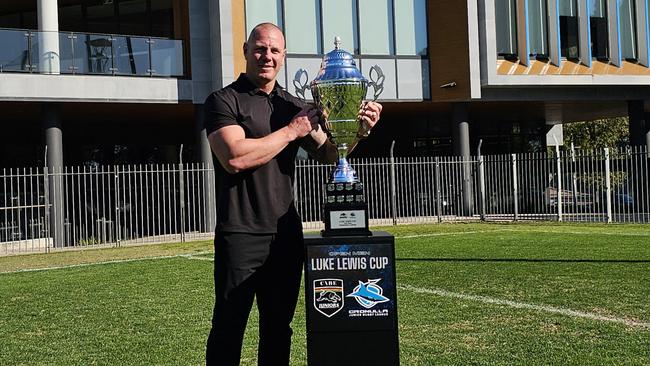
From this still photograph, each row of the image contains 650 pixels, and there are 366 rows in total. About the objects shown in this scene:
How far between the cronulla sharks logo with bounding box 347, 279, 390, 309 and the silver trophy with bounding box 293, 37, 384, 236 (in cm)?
26

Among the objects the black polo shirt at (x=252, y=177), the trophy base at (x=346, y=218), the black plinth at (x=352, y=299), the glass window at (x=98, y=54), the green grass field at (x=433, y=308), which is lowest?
the green grass field at (x=433, y=308)

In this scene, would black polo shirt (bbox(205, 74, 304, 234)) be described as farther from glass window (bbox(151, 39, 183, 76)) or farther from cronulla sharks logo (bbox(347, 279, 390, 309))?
glass window (bbox(151, 39, 183, 76))

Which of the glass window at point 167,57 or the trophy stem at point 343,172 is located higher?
the glass window at point 167,57

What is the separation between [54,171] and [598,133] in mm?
37721

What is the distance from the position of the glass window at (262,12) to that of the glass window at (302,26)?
24 centimetres

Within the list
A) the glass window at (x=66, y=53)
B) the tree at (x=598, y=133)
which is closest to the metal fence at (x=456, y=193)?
the glass window at (x=66, y=53)

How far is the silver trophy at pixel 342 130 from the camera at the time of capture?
400cm

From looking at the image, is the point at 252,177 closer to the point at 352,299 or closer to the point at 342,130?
the point at 342,130

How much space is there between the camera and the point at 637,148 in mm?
27047

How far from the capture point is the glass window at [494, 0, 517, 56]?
84.6 ft

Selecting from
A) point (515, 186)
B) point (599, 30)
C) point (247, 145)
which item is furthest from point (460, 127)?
point (247, 145)

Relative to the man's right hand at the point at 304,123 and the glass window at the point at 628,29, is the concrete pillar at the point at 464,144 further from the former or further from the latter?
the man's right hand at the point at 304,123

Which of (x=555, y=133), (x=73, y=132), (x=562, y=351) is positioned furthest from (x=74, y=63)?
(x=555, y=133)

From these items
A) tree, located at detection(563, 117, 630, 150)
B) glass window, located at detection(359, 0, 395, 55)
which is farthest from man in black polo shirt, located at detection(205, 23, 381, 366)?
tree, located at detection(563, 117, 630, 150)
